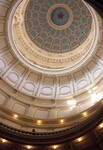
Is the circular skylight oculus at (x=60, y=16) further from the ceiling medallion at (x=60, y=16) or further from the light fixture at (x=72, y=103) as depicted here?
the light fixture at (x=72, y=103)

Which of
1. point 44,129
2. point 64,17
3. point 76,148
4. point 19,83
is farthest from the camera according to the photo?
point 64,17

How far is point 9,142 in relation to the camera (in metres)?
18.0

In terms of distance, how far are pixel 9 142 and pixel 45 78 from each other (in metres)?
12.0

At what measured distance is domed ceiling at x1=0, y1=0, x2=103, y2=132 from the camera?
24.4 m

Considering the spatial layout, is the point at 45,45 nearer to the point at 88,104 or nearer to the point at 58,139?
the point at 88,104

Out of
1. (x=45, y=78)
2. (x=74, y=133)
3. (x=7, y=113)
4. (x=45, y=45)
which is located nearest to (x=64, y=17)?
(x=45, y=45)

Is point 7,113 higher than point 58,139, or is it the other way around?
point 7,113

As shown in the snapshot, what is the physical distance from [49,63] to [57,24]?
592cm

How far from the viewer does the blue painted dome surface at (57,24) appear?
31152 mm

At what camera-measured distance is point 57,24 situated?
33094mm

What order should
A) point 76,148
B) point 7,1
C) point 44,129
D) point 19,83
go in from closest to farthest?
1. point 76,148
2. point 44,129
3. point 7,1
4. point 19,83

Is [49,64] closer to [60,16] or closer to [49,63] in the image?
[49,63]

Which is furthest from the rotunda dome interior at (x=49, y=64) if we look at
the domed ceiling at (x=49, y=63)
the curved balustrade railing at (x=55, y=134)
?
the curved balustrade railing at (x=55, y=134)

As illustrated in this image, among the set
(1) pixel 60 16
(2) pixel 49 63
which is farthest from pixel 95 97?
(1) pixel 60 16
